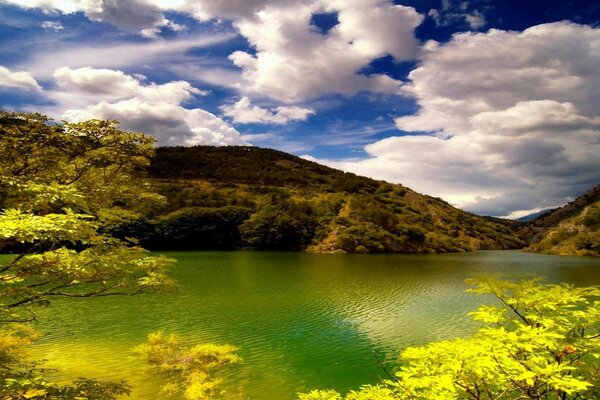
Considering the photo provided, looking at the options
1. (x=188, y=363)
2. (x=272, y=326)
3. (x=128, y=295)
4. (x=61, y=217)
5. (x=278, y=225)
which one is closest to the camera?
(x=61, y=217)

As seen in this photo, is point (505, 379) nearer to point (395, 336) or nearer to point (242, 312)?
point (395, 336)

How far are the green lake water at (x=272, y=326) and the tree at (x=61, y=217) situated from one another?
559 centimetres

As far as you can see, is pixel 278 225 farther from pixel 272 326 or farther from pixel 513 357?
pixel 513 357

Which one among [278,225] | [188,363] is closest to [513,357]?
[188,363]

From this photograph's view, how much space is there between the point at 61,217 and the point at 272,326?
2499 cm

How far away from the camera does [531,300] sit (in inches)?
411

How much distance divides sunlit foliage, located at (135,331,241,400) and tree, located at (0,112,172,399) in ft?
20.3

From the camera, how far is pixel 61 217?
9.38m

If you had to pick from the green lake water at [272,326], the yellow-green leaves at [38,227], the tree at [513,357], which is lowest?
the green lake water at [272,326]

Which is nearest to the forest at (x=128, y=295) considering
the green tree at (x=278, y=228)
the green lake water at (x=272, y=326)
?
the green lake water at (x=272, y=326)

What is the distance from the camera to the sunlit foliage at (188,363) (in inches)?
733

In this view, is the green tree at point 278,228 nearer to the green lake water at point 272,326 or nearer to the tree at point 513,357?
the green lake water at point 272,326

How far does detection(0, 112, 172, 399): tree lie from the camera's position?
9648 mm

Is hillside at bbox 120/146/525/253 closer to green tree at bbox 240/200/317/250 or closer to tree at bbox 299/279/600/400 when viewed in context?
green tree at bbox 240/200/317/250
